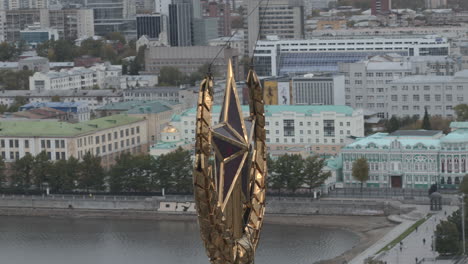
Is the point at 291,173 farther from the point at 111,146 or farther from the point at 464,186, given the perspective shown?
the point at 111,146

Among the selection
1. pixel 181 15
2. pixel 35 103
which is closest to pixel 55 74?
pixel 35 103

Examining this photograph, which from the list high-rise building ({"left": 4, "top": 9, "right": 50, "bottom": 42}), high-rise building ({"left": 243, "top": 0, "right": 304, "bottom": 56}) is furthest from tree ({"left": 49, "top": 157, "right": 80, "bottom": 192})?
high-rise building ({"left": 4, "top": 9, "right": 50, "bottom": 42})

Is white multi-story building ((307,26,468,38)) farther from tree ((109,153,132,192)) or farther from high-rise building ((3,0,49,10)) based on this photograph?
high-rise building ((3,0,49,10))

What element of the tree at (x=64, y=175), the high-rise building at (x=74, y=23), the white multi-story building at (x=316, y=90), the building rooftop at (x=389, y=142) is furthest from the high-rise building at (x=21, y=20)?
the building rooftop at (x=389, y=142)

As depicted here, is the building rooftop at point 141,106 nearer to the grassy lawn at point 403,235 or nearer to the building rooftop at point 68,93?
the building rooftop at point 68,93

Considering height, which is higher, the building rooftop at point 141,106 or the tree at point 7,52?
the tree at point 7,52

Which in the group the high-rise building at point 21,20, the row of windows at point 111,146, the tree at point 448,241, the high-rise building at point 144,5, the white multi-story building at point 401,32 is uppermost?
the high-rise building at point 144,5

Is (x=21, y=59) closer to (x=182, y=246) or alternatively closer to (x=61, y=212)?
(x=61, y=212)
